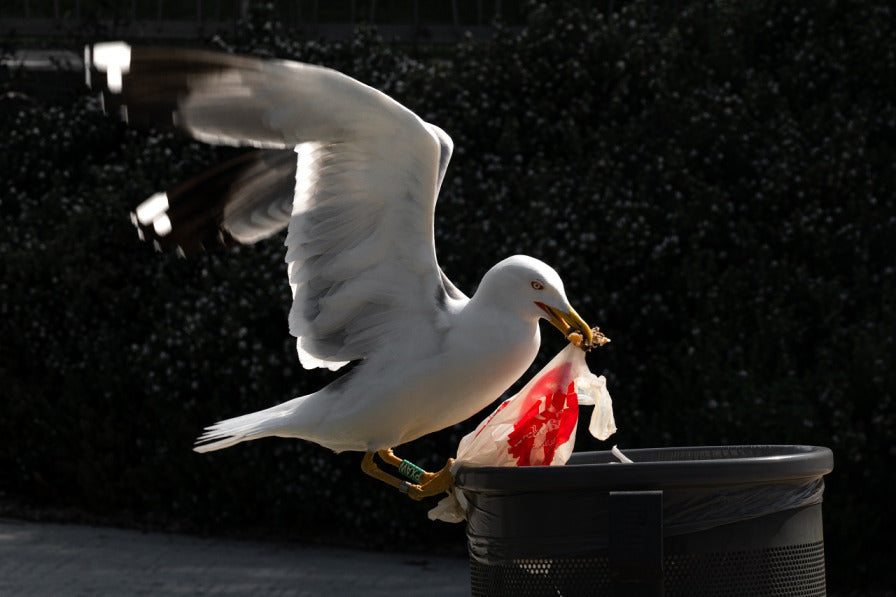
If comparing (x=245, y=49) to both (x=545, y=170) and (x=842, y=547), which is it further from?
(x=842, y=547)

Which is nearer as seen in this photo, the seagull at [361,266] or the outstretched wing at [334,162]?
the seagull at [361,266]

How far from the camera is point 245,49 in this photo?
962 cm

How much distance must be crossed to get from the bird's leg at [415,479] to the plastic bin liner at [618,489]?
499 mm

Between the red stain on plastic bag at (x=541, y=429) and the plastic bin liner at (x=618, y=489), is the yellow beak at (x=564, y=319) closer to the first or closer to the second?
the red stain on plastic bag at (x=541, y=429)

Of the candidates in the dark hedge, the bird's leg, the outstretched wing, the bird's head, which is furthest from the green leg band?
the dark hedge

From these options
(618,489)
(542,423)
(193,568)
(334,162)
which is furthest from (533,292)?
(193,568)

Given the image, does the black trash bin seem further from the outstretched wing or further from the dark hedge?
the dark hedge

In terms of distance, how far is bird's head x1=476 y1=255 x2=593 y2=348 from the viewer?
3.02 metres

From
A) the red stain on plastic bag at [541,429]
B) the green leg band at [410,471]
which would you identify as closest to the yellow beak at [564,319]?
the red stain on plastic bag at [541,429]

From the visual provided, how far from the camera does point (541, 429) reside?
273 cm

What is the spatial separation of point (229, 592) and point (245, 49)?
493 cm

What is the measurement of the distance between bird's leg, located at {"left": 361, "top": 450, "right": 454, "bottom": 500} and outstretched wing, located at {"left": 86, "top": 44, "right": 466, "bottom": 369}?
0.33 m

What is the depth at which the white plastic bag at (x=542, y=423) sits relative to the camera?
8.97ft

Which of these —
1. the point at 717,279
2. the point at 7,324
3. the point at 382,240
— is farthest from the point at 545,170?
the point at 382,240
